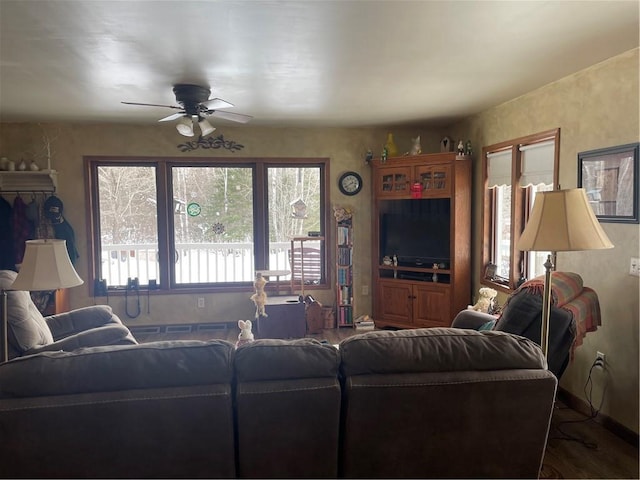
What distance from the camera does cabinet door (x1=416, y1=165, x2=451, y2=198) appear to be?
458 centimetres

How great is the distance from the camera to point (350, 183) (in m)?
5.23

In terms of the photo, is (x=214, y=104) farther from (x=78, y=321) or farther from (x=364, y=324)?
(x=364, y=324)

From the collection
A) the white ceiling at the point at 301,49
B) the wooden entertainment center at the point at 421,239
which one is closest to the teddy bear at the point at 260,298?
the wooden entertainment center at the point at 421,239

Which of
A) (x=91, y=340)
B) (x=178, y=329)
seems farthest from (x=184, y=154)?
(x=91, y=340)

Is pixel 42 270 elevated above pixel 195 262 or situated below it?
above

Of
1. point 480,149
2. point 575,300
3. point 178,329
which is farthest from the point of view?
point 178,329

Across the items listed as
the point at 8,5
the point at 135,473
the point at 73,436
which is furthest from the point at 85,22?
the point at 135,473

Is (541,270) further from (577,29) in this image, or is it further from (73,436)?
(73,436)

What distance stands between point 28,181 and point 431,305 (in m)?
4.70

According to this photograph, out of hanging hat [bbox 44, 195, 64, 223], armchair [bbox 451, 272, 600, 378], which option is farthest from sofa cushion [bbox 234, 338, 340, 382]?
hanging hat [bbox 44, 195, 64, 223]

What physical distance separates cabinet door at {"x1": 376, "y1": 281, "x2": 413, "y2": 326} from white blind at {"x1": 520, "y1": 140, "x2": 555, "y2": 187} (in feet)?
5.90

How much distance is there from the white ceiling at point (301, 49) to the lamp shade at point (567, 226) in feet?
3.02

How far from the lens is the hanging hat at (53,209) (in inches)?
185

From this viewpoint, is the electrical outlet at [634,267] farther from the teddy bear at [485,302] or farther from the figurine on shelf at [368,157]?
the figurine on shelf at [368,157]
